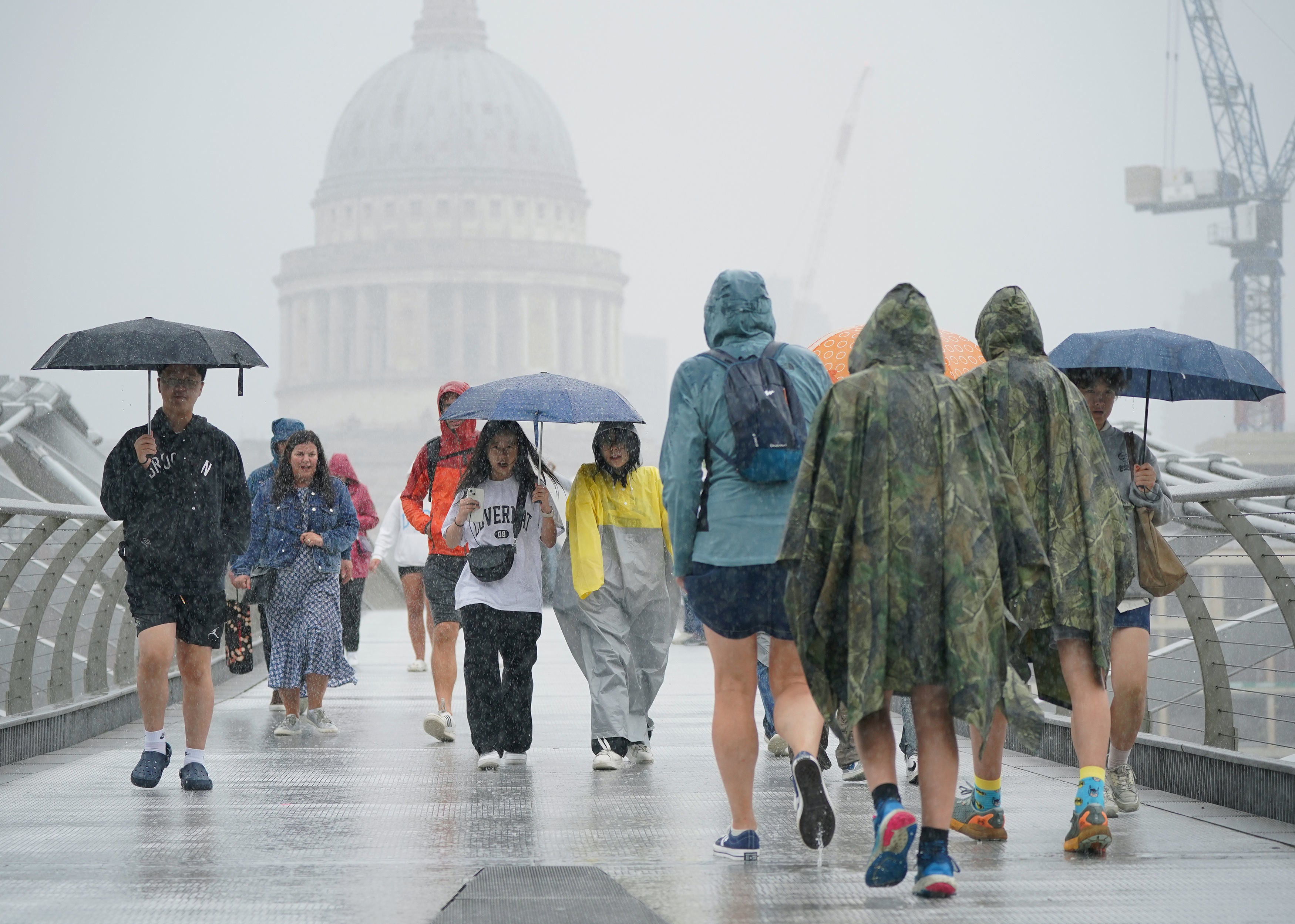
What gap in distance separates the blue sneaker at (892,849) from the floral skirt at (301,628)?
528 centimetres

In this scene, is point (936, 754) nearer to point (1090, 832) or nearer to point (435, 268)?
point (1090, 832)

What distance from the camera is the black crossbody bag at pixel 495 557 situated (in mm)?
7852

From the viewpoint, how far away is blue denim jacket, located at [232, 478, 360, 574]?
30.9 ft

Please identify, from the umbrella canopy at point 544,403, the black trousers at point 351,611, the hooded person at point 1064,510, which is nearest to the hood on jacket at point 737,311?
the hooded person at point 1064,510

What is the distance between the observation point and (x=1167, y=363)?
246 inches

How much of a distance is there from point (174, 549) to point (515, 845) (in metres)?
1.99

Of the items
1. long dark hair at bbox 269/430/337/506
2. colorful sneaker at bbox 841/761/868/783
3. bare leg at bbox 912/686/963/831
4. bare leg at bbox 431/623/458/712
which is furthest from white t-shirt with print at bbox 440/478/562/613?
bare leg at bbox 912/686/963/831

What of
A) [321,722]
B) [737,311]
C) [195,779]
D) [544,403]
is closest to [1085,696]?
[737,311]

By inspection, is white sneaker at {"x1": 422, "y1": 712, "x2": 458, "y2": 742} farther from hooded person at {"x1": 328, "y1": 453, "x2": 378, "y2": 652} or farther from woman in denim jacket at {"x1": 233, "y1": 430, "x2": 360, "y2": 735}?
hooded person at {"x1": 328, "y1": 453, "x2": 378, "y2": 652}

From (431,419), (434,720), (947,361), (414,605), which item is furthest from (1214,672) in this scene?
(431,419)

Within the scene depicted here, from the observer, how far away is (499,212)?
116500 millimetres

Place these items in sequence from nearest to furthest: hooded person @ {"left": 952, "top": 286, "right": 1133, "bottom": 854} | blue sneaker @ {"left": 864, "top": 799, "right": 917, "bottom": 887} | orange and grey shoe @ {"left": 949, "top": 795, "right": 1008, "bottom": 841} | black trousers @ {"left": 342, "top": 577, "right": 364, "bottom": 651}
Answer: blue sneaker @ {"left": 864, "top": 799, "right": 917, "bottom": 887}, hooded person @ {"left": 952, "top": 286, "right": 1133, "bottom": 854}, orange and grey shoe @ {"left": 949, "top": 795, "right": 1008, "bottom": 841}, black trousers @ {"left": 342, "top": 577, "right": 364, "bottom": 651}

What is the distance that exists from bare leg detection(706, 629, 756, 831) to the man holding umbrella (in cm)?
243

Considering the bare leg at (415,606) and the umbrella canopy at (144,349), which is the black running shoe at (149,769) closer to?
the umbrella canopy at (144,349)
